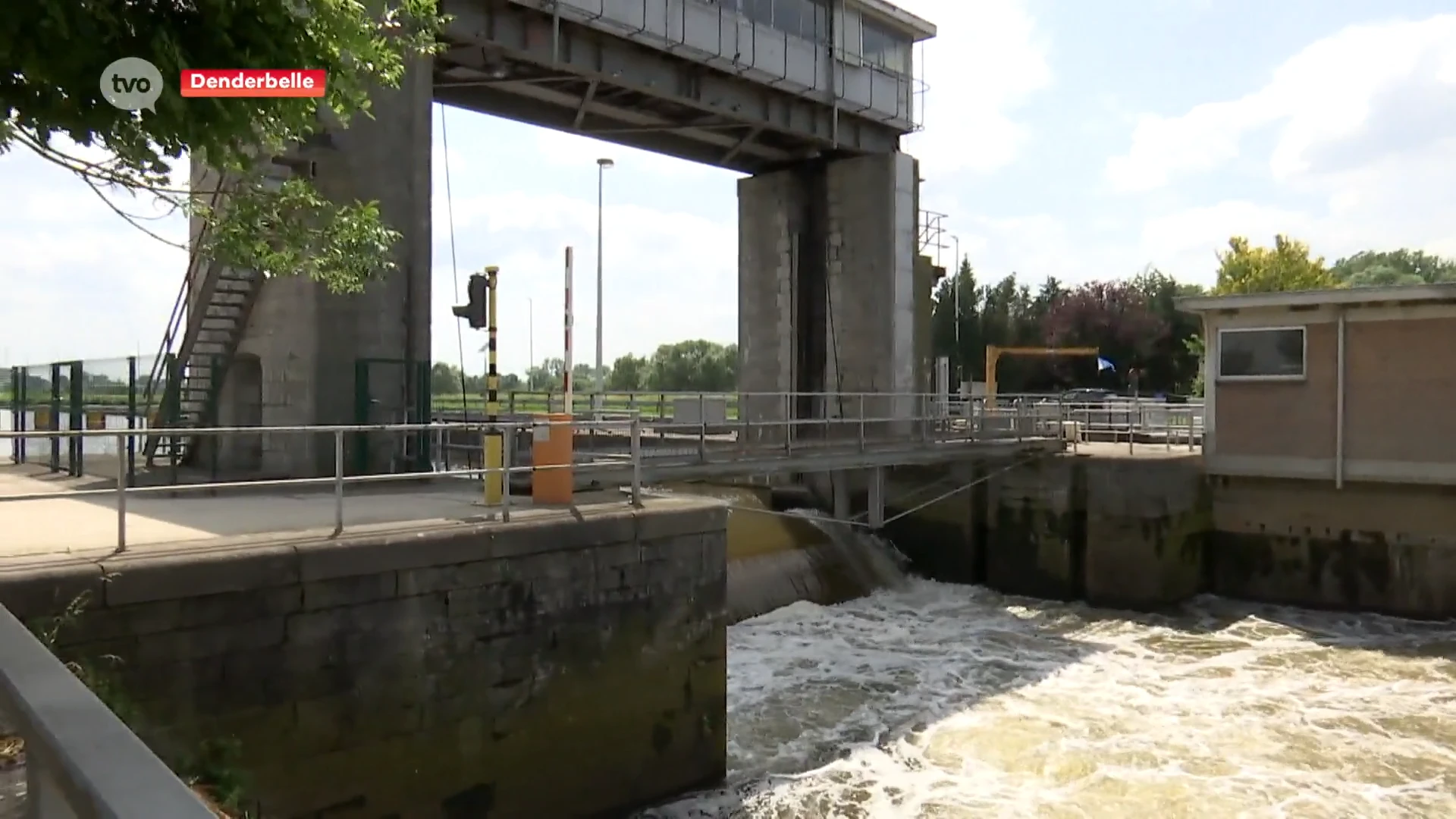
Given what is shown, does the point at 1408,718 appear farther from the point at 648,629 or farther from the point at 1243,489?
the point at 648,629

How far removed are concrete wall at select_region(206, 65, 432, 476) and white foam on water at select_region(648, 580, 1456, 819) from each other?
20.6 feet

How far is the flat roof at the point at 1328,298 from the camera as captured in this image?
16.3m

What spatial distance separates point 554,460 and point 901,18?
17758 millimetres

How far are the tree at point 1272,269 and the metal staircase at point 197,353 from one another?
46277 mm

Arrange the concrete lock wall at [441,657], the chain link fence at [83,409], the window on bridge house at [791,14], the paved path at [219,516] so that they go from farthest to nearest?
the window on bridge house at [791,14] < the chain link fence at [83,409] < the paved path at [219,516] < the concrete lock wall at [441,657]

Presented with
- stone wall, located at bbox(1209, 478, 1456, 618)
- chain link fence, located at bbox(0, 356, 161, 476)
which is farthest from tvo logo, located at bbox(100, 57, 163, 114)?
stone wall, located at bbox(1209, 478, 1456, 618)

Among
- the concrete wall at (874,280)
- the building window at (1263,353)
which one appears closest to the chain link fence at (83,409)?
the concrete wall at (874,280)

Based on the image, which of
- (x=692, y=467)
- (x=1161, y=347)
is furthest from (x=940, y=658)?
(x=1161, y=347)

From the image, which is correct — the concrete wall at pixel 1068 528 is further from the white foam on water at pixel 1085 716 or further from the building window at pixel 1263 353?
the building window at pixel 1263 353

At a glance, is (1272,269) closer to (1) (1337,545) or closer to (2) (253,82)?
(1) (1337,545)

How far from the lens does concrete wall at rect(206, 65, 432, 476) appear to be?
13.7 meters

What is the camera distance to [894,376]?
22.3 m

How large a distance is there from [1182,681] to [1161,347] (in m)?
42.8

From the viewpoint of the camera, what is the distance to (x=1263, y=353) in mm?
18344
